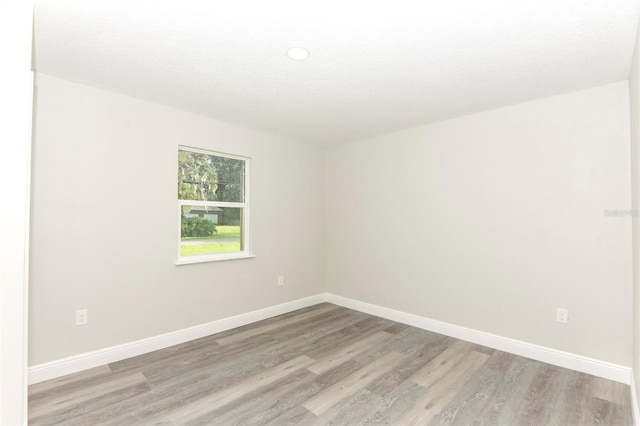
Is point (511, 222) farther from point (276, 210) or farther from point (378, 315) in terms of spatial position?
point (276, 210)

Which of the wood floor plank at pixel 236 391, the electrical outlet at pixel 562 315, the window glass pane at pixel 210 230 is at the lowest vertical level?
the wood floor plank at pixel 236 391

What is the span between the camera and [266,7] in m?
1.67

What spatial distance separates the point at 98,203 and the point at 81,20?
1.47 metres

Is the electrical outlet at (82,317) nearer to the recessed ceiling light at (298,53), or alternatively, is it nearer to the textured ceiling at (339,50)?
the textured ceiling at (339,50)

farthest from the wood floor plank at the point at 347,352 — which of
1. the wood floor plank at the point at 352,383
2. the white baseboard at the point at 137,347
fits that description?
the white baseboard at the point at 137,347

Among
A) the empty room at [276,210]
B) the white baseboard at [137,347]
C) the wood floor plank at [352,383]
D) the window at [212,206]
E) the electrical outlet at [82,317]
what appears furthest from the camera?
the window at [212,206]

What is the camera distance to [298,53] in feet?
6.96

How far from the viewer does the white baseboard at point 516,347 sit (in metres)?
2.51

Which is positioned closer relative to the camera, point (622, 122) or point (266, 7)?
point (266, 7)

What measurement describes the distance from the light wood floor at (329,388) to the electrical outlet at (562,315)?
1.30 ft

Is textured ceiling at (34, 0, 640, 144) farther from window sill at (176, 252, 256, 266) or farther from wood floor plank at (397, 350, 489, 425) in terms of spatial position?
wood floor plank at (397, 350, 489, 425)

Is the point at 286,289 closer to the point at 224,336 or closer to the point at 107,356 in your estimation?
the point at 224,336

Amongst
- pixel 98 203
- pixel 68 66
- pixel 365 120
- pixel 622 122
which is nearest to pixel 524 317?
Result: pixel 622 122

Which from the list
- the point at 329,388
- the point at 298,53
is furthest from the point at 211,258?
the point at 298,53
